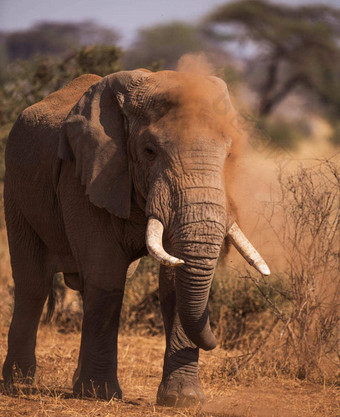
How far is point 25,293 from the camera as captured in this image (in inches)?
231

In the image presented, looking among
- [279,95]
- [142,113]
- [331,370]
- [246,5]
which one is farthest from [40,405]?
[279,95]

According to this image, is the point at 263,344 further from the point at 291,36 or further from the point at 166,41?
the point at 166,41

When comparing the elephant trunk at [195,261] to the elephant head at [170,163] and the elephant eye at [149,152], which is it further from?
the elephant eye at [149,152]

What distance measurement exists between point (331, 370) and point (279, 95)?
24.2 metres

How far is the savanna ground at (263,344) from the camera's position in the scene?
15.7 feet

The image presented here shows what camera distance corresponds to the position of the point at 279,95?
29125 millimetres

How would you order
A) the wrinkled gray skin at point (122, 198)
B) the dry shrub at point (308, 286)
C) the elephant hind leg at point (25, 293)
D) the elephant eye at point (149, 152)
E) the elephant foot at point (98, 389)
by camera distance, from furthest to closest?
the elephant hind leg at point (25, 293) < the dry shrub at point (308, 286) < the elephant foot at point (98, 389) < the elephant eye at point (149, 152) < the wrinkled gray skin at point (122, 198)

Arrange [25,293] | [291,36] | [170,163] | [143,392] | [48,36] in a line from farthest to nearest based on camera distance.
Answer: [48,36] < [291,36] < [25,293] < [143,392] < [170,163]

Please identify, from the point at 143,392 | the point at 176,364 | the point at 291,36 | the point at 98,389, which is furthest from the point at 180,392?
the point at 291,36

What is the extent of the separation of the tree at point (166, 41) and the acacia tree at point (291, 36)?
1449mm

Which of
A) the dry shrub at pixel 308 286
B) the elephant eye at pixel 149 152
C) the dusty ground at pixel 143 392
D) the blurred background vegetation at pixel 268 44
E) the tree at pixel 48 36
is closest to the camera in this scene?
the elephant eye at pixel 149 152

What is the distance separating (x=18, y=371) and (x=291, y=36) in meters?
23.4

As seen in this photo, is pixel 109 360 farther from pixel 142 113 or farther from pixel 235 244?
pixel 142 113

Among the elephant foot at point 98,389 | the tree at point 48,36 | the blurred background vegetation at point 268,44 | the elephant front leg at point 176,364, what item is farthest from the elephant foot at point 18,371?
the tree at point 48,36
